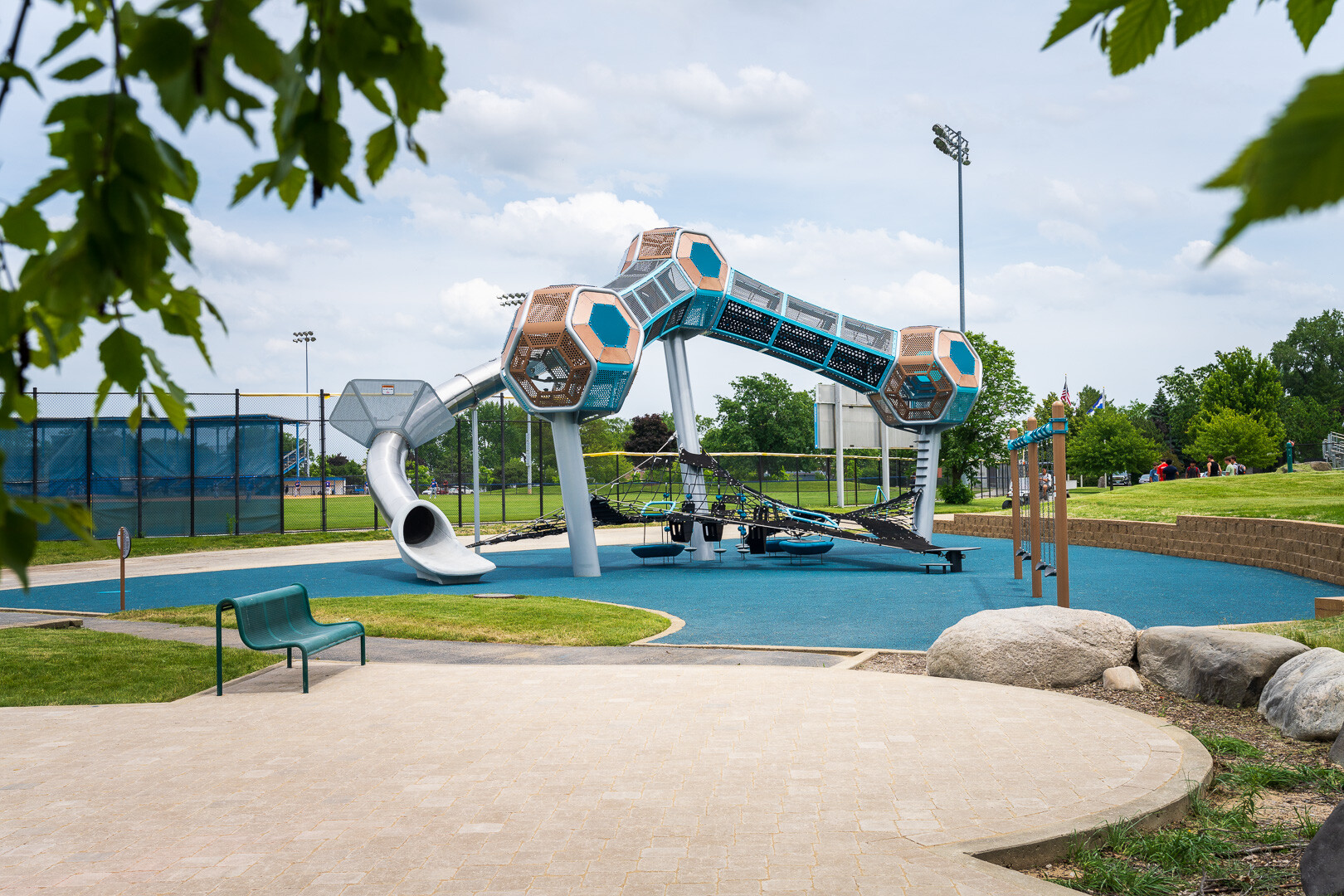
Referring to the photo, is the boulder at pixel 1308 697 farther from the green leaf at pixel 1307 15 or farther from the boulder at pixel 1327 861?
the green leaf at pixel 1307 15

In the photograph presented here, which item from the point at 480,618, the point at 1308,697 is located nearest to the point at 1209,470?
the point at 480,618

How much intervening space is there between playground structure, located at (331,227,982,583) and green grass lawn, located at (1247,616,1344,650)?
10870 mm

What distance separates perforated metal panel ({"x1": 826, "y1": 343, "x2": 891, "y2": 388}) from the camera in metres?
23.2

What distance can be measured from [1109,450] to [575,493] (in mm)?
50723

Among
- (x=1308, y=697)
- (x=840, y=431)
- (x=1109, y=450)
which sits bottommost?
(x=1308, y=697)

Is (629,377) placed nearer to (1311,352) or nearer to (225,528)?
(225,528)

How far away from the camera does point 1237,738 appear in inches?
253

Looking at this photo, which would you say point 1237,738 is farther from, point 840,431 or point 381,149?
point 840,431

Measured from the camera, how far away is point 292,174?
1519 mm

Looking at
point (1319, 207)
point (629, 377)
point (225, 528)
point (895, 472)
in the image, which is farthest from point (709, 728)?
point (895, 472)

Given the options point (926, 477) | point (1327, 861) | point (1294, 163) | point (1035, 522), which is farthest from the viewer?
point (926, 477)

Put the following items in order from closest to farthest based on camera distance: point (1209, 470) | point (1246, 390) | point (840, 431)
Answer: point (840, 431)
point (1209, 470)
point (1246, 390)

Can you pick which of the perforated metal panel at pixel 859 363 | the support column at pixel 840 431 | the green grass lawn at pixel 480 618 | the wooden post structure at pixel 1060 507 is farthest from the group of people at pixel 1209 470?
the green grass lawn at pixel 480 618

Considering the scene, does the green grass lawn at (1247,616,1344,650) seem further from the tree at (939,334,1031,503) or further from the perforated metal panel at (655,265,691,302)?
the tree at (939,334,1031,503)
